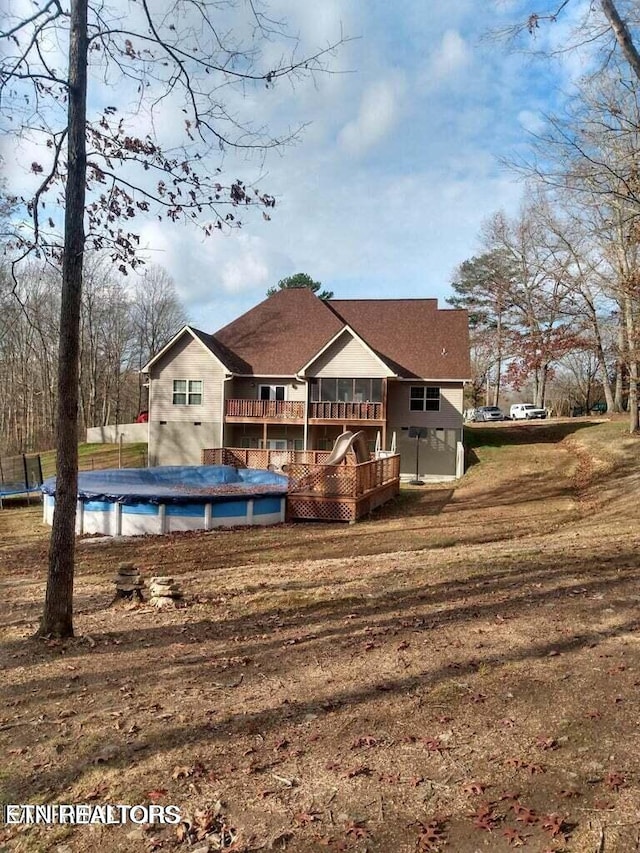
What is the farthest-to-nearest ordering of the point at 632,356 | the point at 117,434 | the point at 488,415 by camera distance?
the point at 488,415
the point at 117,434
the point at 632,356

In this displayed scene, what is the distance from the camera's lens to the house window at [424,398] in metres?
26.1

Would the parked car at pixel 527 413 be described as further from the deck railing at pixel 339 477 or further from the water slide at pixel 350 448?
the deck railing at pixel 339 477

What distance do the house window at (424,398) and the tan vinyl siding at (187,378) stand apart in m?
8.61

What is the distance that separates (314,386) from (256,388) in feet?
9.82

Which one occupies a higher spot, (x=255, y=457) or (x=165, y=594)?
(x=255, y=457)

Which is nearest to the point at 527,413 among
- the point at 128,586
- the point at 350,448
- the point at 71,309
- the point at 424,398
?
the point at 424,398

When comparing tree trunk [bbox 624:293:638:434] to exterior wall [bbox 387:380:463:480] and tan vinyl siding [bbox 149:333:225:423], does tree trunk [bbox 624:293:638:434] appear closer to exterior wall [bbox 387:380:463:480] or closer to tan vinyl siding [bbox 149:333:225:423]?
exterior wall [bbox 387:380:463:480]

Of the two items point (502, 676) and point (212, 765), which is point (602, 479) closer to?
point (502, 676)

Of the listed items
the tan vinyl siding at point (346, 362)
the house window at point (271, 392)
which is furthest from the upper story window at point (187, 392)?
the tan vinyl siding at point (346, 362)

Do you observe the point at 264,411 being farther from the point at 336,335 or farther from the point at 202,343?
the point at 336,335

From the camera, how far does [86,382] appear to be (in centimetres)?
5397

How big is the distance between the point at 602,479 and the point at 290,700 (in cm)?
1817

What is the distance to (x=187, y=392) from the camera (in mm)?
27094

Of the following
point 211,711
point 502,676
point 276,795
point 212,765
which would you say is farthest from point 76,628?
point 502,676
